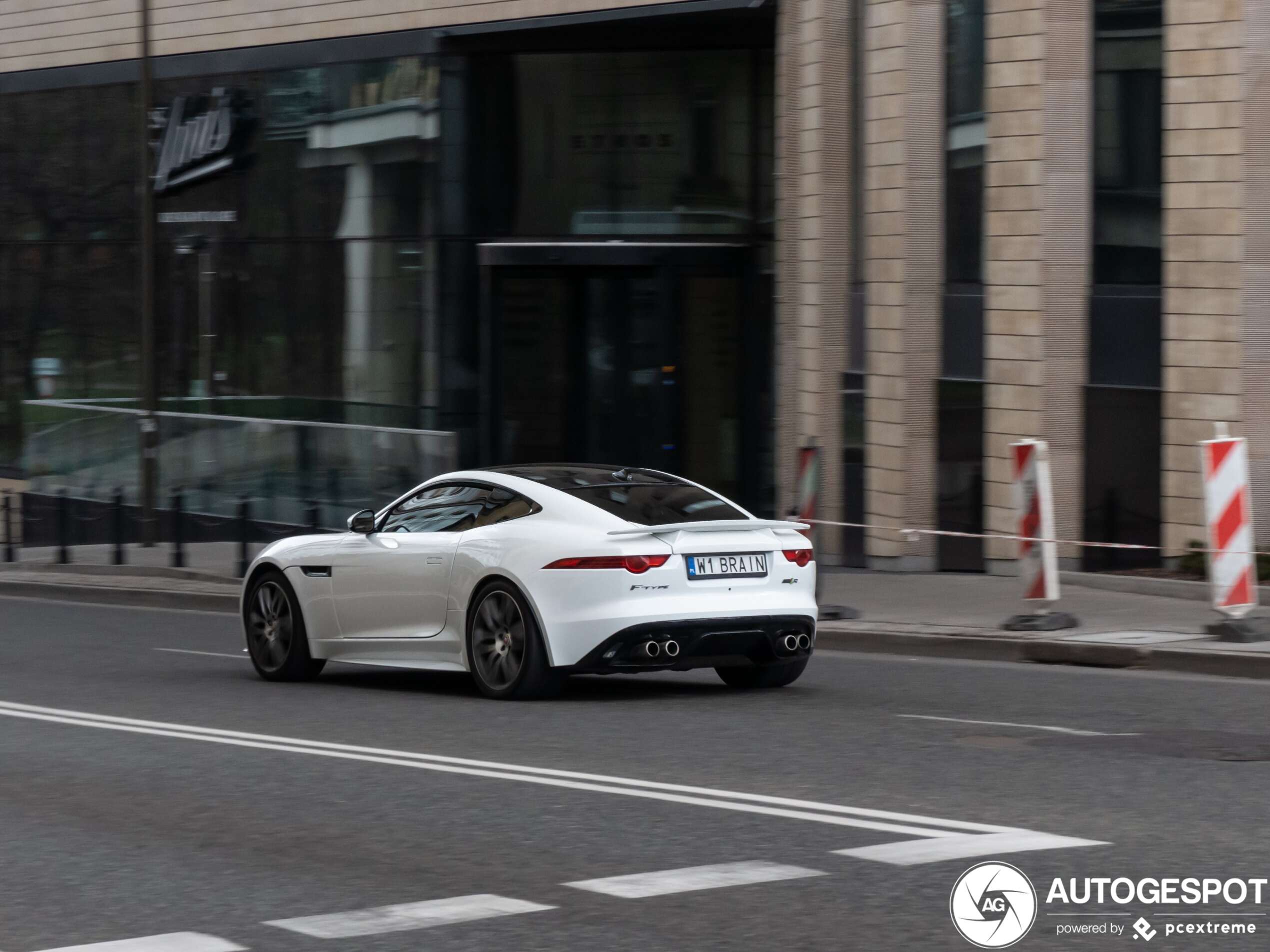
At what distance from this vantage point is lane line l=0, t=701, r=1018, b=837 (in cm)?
685

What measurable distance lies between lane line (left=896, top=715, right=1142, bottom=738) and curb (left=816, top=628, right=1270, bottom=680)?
9.77 ft

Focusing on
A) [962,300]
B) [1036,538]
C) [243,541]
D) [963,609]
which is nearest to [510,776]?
[1036,538]

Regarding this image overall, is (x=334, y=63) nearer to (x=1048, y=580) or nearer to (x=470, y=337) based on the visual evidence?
(x=470, y=337)

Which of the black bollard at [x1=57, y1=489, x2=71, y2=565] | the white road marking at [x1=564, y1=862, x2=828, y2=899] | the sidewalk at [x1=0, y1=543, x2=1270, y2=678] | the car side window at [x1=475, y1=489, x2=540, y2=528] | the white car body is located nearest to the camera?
the white road marking at [x1=564, y1=862, x2=828, y2=899]

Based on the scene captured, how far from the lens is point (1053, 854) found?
20.3 feet

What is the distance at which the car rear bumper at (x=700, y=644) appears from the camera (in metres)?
10.4

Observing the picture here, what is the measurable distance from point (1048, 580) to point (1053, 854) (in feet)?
27.2

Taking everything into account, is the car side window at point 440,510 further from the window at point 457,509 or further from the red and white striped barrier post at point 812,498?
the red and white striped barrier post at point 812,498

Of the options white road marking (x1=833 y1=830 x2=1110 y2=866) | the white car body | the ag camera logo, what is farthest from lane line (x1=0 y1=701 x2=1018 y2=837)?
the white car body

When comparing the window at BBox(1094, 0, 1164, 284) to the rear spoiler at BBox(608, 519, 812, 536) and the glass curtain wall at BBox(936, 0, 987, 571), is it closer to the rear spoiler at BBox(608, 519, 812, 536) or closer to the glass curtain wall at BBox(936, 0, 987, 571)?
the glass curtain wall at BBox(936, 0, 987, 571)

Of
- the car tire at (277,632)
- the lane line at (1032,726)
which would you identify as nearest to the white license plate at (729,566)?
the lane line at (1032,726)

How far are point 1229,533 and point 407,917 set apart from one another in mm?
9099

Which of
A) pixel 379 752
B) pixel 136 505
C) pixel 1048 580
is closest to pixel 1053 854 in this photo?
pixel 379 752

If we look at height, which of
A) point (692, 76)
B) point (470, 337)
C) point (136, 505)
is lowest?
point (136, 505)
